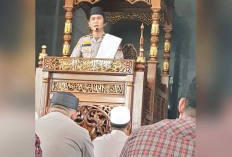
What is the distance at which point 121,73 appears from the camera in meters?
2.99

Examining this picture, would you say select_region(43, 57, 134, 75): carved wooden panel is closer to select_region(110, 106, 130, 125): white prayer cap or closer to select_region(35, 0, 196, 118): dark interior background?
select_region(110, 106, 130, 125): white prayer cap

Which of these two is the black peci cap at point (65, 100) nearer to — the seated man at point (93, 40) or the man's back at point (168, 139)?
the man's back at point (168, 139)

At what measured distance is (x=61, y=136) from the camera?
1894 mm

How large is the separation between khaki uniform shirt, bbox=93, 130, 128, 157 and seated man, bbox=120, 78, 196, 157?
0.73 meters

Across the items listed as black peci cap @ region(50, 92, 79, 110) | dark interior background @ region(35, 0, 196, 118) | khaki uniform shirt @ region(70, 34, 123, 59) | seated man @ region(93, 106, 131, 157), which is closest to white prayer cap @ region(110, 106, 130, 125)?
seated man @ region(93, 106, 131, 157)

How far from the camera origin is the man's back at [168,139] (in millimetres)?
1359

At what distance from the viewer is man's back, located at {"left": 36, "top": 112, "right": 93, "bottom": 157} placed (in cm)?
185

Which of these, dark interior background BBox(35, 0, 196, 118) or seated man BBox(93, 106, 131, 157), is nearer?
seated man BBox(93, 106, 131, 157)

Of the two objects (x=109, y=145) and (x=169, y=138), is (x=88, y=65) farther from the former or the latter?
(x=169, y=138)

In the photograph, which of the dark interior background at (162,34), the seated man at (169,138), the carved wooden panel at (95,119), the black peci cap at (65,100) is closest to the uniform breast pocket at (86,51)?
the carved wooden panel at (95,119)

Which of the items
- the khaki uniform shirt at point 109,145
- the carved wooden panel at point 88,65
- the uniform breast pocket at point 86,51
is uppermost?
the uniform breast pocket at point 86,51
